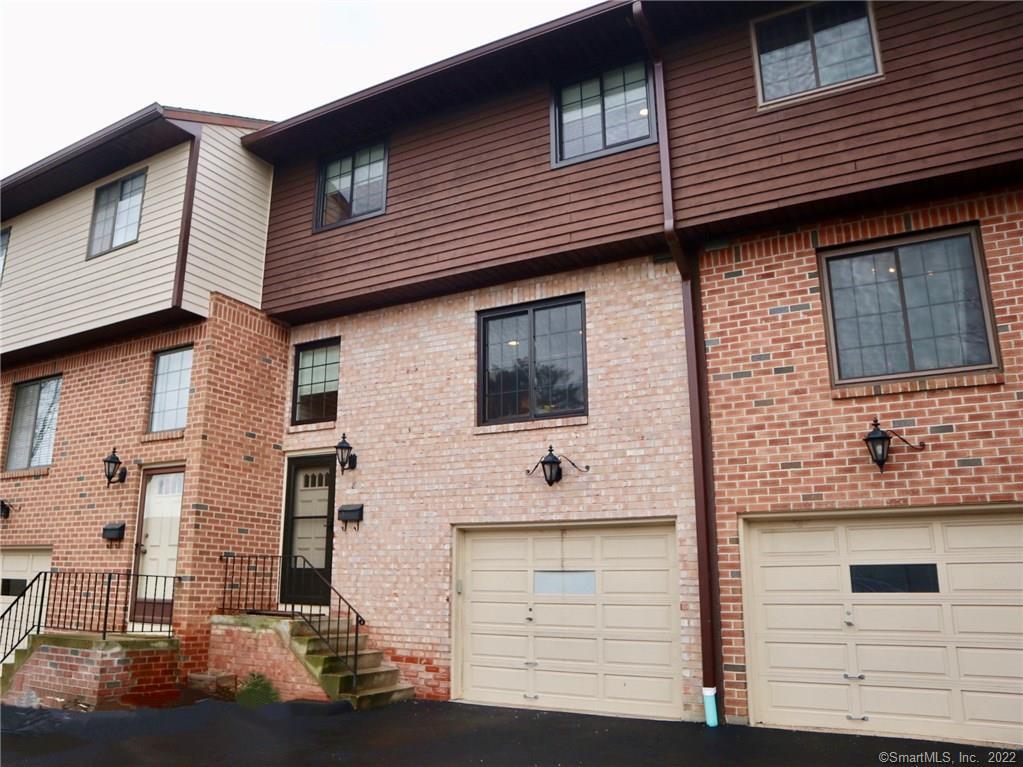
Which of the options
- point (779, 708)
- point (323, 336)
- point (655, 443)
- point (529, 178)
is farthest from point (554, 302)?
point (779, 708)

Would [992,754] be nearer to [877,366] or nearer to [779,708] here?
[779,708]

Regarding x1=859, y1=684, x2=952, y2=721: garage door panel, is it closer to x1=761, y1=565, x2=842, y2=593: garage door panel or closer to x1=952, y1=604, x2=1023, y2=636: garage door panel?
x1=952, y1=604, x2=1023, y2=636: garage door panel

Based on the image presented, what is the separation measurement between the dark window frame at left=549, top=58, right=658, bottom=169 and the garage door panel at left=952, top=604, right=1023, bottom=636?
5.17 metres

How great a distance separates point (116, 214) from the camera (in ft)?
34.6

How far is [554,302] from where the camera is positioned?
857cm

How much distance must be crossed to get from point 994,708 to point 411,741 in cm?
473

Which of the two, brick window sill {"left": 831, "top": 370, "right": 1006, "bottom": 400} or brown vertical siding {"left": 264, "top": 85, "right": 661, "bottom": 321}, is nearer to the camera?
brick window sill {"left": 831, "top": 370, "right": 1006, "bottom": 400}

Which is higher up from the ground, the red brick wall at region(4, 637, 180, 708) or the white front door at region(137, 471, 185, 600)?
the white front door at region(137, 471, 185, 600)

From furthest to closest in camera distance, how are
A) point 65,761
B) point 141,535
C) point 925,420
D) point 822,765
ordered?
1. point 141,535
2. point 925,420
3. point 65,761
4. point 822,765

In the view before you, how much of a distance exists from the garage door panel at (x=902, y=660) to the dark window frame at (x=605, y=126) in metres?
5.23

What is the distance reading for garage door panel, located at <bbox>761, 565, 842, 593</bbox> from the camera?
22.1 feet

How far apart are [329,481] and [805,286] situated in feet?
19.9

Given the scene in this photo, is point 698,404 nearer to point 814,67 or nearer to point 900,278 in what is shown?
point 900,278

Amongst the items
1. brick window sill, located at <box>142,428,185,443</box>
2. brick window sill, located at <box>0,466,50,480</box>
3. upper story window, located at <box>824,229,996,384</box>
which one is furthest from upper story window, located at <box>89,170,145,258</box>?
upper story window, located at <box>824,229,996,384</box>
